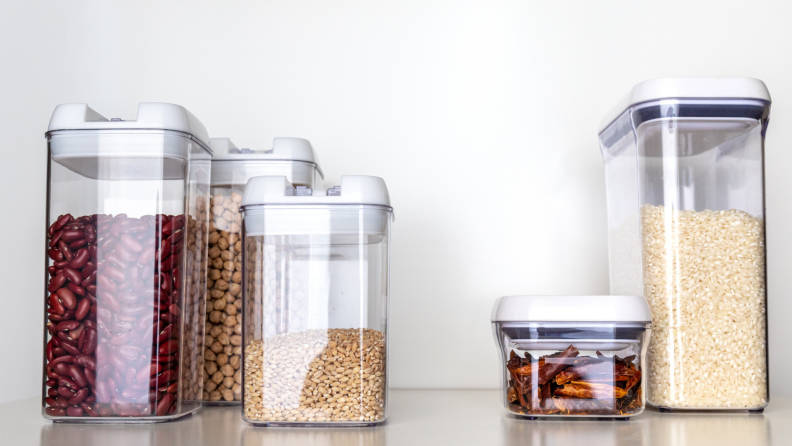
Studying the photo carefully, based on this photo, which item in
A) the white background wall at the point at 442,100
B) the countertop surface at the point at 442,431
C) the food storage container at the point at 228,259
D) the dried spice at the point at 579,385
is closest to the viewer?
the countertop surface at the point at 442,431

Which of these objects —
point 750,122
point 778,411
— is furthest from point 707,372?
point 750,122

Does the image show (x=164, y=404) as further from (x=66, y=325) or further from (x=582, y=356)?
(x=582, y=356)

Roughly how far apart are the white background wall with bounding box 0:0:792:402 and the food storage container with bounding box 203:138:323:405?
220mm

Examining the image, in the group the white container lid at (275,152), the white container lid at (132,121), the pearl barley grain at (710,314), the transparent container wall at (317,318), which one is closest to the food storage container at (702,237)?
the pearl barley grain at (710,314)

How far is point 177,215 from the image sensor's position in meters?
0.82

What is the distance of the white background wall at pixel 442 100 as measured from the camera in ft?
3.70

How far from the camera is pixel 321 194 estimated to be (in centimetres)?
79

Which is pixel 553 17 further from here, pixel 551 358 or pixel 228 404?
pixel 228 404

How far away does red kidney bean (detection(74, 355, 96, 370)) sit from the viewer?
2.54 feet

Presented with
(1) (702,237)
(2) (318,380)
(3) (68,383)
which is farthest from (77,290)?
(1) (702,237)

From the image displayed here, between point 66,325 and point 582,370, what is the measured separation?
2.16 feet

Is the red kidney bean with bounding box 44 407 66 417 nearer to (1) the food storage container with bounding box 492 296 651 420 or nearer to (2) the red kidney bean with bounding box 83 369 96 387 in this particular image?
(2) the red kidney bean with bounding box 83 369 96 387

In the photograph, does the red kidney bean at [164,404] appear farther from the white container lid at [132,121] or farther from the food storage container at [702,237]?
the food storage container at [702,237]

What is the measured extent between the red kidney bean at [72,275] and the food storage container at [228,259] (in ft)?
0.63
